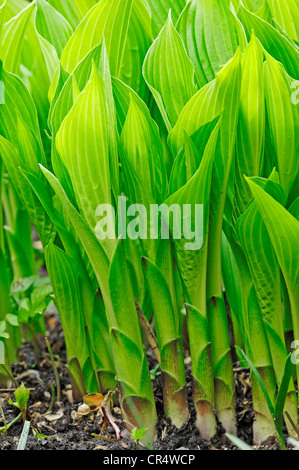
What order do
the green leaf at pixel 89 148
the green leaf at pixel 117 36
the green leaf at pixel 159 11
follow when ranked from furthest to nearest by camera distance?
the green leaf at pixel 159 11
the green leaf at pixel 117 36
the green leaf at pixel 89 148

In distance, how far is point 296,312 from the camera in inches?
38.1

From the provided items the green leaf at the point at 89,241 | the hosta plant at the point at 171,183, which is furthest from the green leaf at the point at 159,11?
the green leaf at the point at 89,241

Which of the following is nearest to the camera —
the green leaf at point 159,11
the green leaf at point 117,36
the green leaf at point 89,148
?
A: the green leaf at point 89,148

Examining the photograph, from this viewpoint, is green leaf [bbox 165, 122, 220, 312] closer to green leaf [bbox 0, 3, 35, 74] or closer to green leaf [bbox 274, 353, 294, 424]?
green leaf [bbox 274, 353, 294, 424]

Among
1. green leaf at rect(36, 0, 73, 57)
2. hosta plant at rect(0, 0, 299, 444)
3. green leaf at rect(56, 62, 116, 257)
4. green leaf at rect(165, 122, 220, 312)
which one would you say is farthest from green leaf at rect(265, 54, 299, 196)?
green leaf at rect(36, 0, 73, 57)

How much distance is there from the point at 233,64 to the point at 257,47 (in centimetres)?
6

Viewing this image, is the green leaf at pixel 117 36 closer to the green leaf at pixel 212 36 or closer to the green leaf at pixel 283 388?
the green leaf at pixel 212 36

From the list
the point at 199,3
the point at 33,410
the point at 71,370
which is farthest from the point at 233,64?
the point at 33,410

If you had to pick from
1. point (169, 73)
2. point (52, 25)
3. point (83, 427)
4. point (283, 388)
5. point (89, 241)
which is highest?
point (52, 25)

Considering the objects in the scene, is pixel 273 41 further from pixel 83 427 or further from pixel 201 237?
pixel 83 427

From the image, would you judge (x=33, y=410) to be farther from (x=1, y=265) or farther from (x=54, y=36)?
(x=54, y=36)

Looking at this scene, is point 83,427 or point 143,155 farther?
point 83,427

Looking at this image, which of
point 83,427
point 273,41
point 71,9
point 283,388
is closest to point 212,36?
point 273,41

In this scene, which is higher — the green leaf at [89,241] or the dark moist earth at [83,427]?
the green leaf at [89,241]
